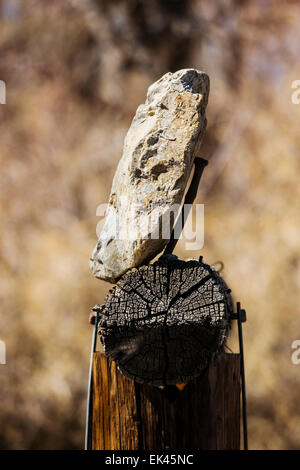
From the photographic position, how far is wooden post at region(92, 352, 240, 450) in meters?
1.60

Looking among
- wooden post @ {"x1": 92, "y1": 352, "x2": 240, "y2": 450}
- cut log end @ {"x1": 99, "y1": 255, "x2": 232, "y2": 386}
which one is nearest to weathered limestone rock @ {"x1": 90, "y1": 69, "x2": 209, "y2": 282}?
cut log end @ {"x1": 99, "y1": 255, "x2": 232, "y2": 386}

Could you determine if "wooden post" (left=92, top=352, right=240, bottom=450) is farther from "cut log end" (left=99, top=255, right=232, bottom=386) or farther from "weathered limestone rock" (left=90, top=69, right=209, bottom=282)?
"weathered limestone rock" (left=90, top=69, right=209, bottom=282)

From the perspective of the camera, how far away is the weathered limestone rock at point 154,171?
1724mm

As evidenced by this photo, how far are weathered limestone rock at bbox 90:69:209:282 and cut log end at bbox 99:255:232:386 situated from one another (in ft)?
0.60

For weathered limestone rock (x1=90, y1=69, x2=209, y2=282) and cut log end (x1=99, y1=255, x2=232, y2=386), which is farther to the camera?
weathered limestone rock (x1=90, y1=69, x2=209, y2=282)

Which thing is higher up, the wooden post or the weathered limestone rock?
the weathered limestone rock

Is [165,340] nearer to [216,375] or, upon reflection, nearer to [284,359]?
[216,375]

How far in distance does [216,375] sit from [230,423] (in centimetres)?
16

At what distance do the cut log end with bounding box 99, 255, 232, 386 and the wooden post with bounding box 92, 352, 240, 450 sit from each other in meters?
0.09

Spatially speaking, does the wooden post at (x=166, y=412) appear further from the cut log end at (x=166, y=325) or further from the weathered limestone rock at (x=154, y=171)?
the weathered limestone rock at (x=154, y=171)

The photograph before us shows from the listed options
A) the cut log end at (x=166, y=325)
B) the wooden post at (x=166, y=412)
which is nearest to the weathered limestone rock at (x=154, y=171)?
the cut log end at (x=166, y=325)

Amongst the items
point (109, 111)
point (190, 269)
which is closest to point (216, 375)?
point (190, 269)

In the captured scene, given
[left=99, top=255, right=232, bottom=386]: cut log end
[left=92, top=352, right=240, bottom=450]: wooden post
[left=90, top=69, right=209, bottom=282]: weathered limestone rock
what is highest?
[left=90, top=69, right=209, bottom=282]: weathered limestone rock

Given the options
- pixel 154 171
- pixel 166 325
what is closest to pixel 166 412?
pixel 166 325
